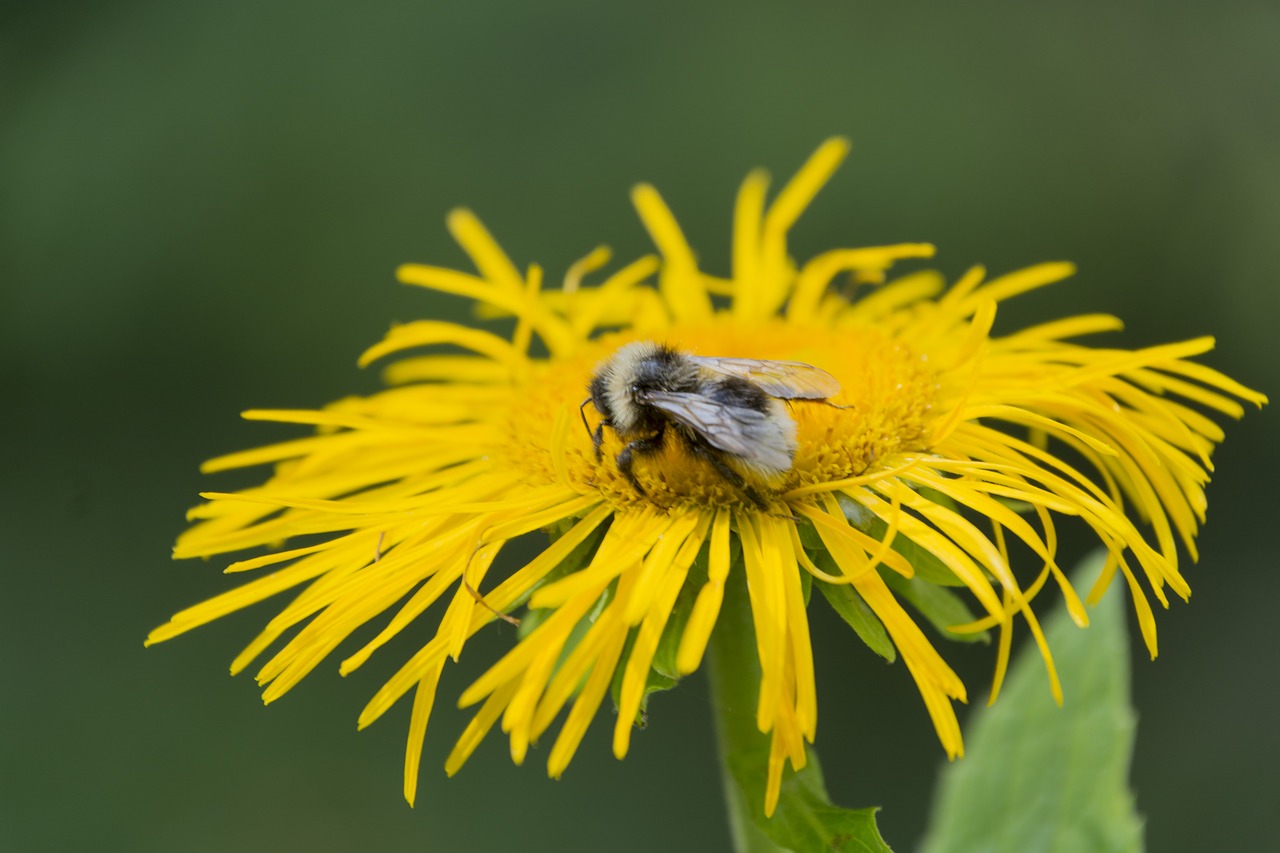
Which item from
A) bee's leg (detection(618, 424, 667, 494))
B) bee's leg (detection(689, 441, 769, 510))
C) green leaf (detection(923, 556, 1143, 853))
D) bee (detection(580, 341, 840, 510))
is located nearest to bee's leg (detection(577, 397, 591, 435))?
bee (detection(580, 341, 840, 510))

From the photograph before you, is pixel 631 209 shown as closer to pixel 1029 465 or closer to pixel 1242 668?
pixel 1242 668

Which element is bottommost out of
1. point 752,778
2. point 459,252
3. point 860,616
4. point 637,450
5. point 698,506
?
point 752,778

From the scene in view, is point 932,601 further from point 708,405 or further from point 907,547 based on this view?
point 708,405

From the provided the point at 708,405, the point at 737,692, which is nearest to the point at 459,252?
the point at 708,405

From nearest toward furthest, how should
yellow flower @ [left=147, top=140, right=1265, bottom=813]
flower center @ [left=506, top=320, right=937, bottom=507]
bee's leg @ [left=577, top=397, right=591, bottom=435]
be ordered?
yellow flower @ [left=147, top=140, right=1265, bottom=813] < flower center @ [left=506, top=320, right=937, bottom=507] < bee's leg @ [left=577, top=397, right=591, bottom=435]

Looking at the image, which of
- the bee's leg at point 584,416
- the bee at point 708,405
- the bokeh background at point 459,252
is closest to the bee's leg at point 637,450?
the bee at point 708,405

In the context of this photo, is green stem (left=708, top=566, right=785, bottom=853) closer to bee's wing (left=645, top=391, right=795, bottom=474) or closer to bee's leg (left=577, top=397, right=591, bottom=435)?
bee's wing (left=645, top=391, right=795, bottom=474)

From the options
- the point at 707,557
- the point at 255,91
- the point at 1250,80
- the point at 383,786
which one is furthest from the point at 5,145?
the point at 1250,80
